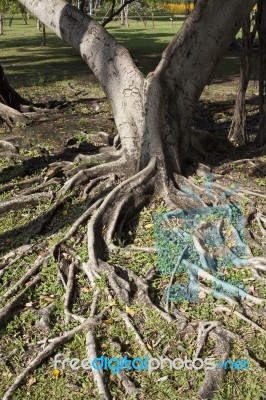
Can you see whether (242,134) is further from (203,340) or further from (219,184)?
(203,340)

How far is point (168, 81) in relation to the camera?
691cm

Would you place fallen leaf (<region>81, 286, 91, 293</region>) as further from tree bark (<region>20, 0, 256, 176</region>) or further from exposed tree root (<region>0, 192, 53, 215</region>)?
tree bark (<region>20, 0, 256, 176</region>)

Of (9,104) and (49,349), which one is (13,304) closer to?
(49,349)

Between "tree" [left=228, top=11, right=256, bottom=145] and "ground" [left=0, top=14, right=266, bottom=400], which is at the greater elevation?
"tree" [left=228, top=11, right=256, bottom=145]

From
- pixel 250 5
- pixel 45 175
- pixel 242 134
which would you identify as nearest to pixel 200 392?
pixel 45 175

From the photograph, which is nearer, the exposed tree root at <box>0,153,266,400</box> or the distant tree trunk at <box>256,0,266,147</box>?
the exposed tree root at <box>0,153,266,400</box>

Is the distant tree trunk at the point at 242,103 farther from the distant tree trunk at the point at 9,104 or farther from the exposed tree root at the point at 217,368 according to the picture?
the exposed tree root at the point at 217,368

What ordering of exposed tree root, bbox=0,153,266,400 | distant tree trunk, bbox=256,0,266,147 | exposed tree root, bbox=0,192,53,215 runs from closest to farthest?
1. exposed tree root, bbox=0,153,266,400
2. exposed tree root, bbox=0,192,53,215
3. distant tree trunk, bbox=256,0,266,147

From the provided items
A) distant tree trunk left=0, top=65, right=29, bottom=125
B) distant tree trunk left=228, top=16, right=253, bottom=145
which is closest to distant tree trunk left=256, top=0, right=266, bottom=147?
distant tree trunk left=228, top=16, right=253, bottom=145

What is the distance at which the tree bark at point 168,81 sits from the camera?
6758mm

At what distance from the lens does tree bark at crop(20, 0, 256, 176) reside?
22.2 feet

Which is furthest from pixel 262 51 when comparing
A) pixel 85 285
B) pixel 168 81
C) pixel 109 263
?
pixel 85 285

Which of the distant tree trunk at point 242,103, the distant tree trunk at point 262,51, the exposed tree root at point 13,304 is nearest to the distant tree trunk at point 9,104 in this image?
the distant tree trunk at point 242,103

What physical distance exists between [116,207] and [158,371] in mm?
2278
